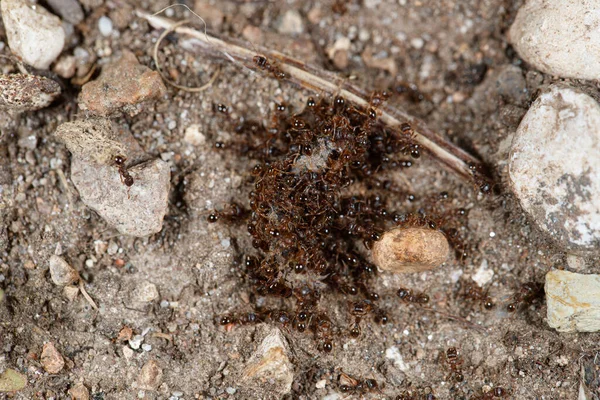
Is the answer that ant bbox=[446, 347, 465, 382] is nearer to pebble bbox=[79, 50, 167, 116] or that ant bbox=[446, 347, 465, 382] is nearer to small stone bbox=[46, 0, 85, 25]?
pebble bbox=[79, 50, 167, 116]

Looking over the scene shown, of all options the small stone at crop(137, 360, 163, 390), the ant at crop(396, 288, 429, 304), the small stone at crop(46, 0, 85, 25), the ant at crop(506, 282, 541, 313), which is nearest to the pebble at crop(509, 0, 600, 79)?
the ant at crop(506, 282, 541, 313)

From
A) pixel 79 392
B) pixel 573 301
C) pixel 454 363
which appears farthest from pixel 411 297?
pixel 79 392

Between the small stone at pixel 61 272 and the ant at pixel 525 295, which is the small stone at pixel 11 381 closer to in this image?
the small stone at pixel 61 272

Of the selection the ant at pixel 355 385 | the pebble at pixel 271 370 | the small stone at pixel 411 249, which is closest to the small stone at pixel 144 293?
the pebble at pixel 271 370

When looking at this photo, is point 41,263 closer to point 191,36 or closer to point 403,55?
point 191,36

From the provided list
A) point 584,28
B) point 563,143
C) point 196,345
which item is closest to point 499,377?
point 563,143

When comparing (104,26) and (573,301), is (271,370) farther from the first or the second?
(104,26)
